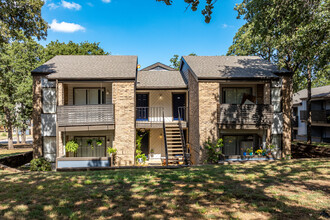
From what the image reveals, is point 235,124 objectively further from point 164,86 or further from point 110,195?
point 110,195

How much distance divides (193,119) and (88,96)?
314 inches

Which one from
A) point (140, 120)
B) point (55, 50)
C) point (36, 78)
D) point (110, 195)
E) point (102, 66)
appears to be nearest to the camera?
point (110, 195)

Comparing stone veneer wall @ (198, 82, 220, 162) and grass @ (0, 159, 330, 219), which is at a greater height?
stone veneer wall @ (198, 82, 220, 162)

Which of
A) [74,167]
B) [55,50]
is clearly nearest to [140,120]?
[74,167]

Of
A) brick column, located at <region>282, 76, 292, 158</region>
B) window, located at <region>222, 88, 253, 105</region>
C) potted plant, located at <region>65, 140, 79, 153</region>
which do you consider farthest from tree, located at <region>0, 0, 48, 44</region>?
brick column, located at <region>282, 76, 292, 158</region>

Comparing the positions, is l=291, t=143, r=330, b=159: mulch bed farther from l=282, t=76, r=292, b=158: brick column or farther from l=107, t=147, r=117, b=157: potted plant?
l=107, t=147, r=117, b=157: potted plant

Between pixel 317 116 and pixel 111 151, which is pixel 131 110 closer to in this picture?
pixel 111 151

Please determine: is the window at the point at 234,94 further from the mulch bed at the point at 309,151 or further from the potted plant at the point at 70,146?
the potted plant at the point at 70,146

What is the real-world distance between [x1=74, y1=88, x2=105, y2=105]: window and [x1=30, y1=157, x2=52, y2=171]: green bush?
4512mm

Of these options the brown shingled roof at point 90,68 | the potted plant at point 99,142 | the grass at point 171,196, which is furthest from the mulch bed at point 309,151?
the potted plant at point 99,142

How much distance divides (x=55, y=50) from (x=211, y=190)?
31.4 metres

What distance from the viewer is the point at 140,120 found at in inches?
672

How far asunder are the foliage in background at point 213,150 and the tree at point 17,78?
21.7m

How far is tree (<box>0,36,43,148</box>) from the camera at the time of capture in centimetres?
2361
